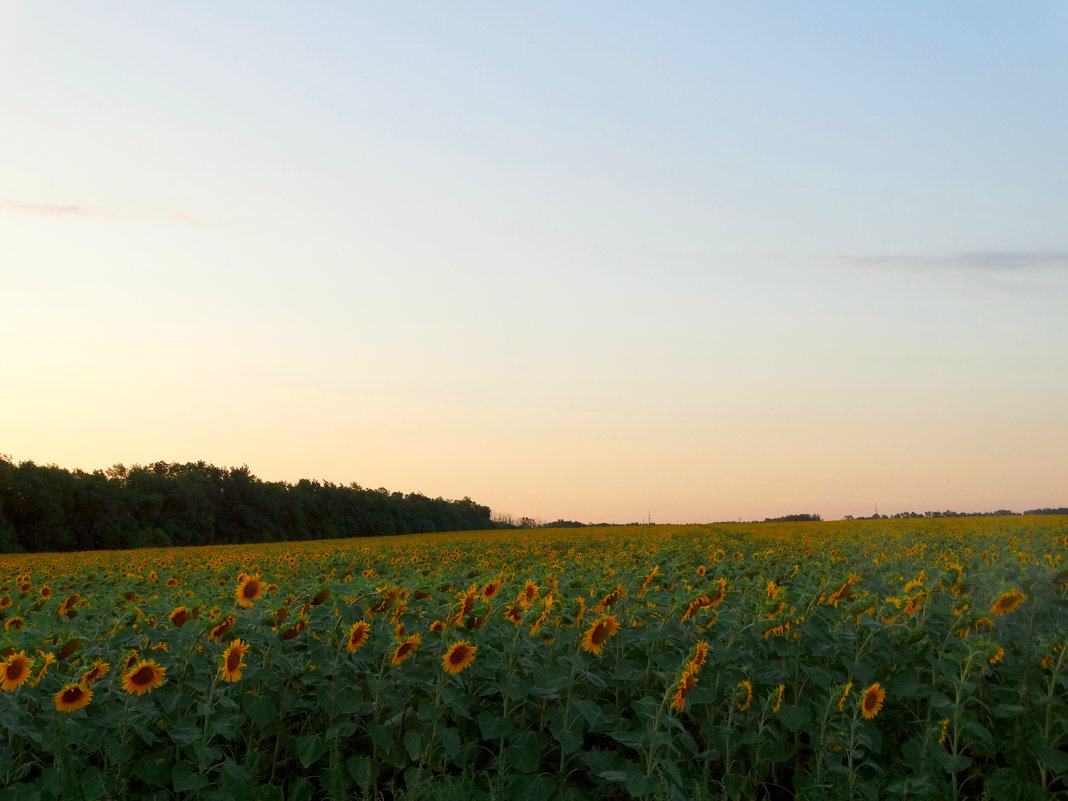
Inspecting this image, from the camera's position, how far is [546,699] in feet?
18.9

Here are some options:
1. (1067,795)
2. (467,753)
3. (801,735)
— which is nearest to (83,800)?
(467,753)

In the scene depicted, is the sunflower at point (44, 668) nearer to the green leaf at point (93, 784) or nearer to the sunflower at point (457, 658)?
the green leaf at point (93, 784)

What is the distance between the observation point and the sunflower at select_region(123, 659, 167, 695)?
5.49 m

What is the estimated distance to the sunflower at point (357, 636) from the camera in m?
5.64

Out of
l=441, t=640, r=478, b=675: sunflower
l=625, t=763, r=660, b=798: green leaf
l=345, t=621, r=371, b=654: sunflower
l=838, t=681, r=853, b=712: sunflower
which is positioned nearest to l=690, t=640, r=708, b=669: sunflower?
l=625, t=763, r=660, b=798: green leaf

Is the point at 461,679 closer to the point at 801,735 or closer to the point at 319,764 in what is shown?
the point at 319,764

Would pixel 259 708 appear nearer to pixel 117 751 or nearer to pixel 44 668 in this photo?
pixel 117 751

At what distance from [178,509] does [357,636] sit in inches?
2637

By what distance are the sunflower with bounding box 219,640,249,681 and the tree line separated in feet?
180

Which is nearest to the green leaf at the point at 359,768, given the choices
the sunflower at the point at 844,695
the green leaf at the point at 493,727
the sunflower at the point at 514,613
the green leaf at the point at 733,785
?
the green leaf at the point at 493,727

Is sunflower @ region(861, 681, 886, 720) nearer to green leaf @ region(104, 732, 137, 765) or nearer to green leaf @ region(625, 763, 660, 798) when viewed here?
green leaf @ region(625, 763, 660, 798)

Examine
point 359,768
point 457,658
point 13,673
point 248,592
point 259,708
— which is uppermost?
point 248,592

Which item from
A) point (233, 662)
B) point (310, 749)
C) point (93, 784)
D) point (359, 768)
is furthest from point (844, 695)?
point (93, 784)

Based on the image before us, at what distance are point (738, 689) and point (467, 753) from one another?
165 cm
